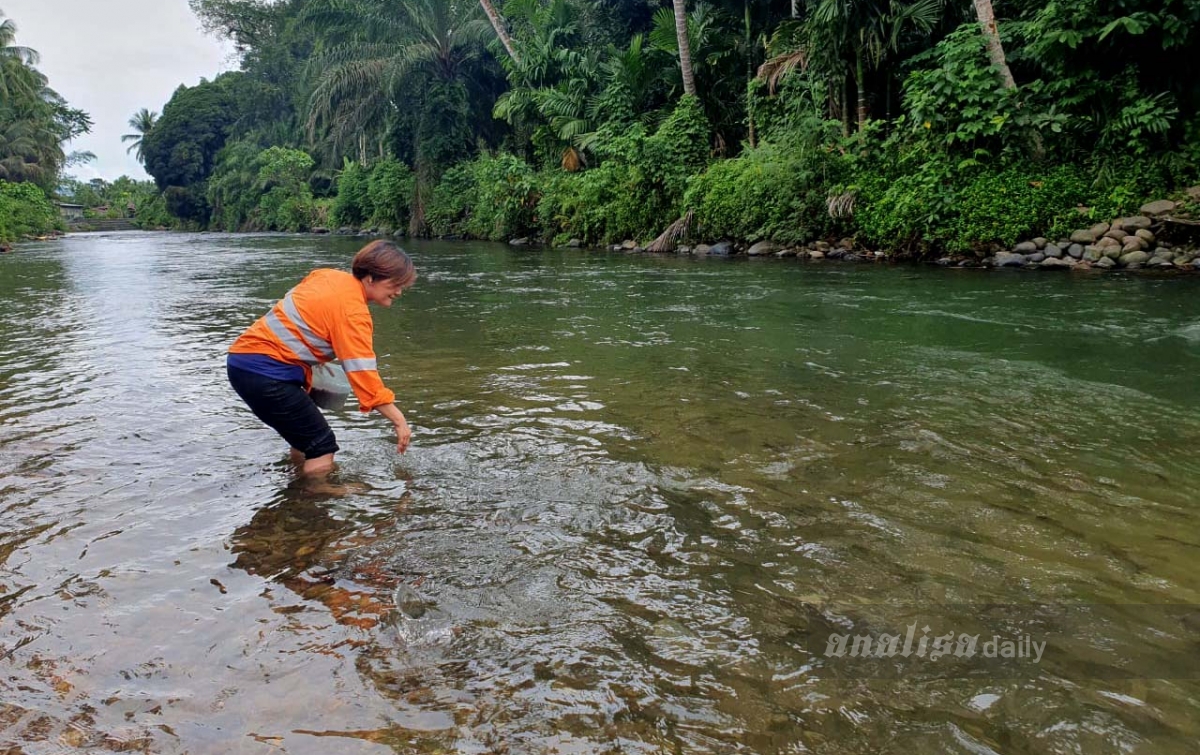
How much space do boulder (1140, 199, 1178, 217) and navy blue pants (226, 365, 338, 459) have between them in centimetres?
1339

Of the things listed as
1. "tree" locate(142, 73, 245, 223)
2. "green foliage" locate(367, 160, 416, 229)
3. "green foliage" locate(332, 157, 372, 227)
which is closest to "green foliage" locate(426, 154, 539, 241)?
"green foliage" locate(367, 160, 416, 229)

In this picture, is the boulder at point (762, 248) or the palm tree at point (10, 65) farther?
the palm tree at point (10, 65)

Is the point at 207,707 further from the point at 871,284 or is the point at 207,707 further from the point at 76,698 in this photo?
the point at 871,284

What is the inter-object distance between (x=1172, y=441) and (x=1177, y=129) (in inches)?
448

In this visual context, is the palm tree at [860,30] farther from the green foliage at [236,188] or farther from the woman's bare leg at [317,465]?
the green foliage at [236,188]

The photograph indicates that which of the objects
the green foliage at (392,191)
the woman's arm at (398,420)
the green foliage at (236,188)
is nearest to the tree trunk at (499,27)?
the green foliage at (392,191)

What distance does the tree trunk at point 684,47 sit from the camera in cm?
2006

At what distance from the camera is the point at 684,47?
20.5 m

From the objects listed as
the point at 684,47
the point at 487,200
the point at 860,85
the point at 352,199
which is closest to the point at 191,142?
the point at 352,199

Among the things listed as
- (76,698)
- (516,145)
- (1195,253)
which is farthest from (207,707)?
(516,145)

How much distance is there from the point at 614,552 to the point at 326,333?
5.99ft

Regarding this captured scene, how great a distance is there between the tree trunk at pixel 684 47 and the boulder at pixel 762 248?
18.3 feet

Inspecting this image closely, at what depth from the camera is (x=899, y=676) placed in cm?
238

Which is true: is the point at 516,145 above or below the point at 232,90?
below
